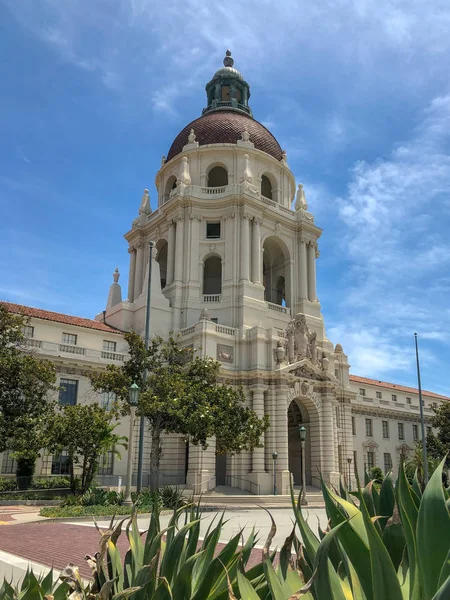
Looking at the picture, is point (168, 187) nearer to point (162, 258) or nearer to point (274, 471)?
point (162, 258)

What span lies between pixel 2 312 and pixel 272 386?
2069 centimetres

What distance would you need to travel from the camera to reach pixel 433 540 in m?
2.48

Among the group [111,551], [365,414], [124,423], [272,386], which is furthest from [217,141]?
[111,551]

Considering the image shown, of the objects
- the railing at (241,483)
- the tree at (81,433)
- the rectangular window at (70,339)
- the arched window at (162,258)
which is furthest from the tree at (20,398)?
the arched window at (162,258)

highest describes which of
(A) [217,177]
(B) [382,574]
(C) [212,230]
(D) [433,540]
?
(A) [217,177]

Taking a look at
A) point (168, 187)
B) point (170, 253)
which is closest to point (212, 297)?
point (170, 253)

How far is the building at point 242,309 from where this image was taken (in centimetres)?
3962

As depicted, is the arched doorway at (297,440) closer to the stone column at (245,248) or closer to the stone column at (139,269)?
the stone column at (245,248)

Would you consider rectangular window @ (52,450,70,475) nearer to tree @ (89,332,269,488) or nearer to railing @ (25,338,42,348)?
railing @ (25,338,42,348)

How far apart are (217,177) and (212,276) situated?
10.3m

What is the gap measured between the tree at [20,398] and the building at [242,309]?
316 inches

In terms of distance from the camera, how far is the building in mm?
39625

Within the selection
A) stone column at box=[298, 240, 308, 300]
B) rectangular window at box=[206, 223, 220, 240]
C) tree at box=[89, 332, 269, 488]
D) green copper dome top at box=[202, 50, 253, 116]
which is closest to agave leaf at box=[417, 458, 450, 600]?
tree at box=[89, 332, 269, 488]

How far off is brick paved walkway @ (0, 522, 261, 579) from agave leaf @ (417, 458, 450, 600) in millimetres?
8234
